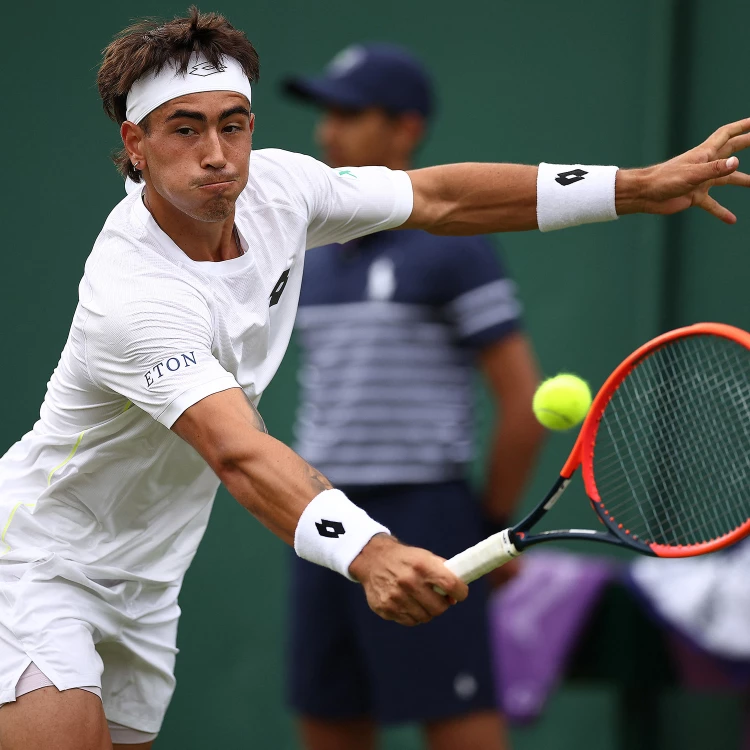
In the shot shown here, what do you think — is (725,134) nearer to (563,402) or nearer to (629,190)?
(629,190)

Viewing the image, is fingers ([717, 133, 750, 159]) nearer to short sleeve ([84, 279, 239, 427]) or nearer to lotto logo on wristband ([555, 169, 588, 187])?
lotto logo on wristband ([555, 169, 588, 187])

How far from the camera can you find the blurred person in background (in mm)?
3488

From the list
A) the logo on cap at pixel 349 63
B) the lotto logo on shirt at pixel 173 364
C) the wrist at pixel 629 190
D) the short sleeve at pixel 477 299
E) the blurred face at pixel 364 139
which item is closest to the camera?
the lotto logo on shirt at pixel 173 364

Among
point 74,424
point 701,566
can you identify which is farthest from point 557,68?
point 74,424

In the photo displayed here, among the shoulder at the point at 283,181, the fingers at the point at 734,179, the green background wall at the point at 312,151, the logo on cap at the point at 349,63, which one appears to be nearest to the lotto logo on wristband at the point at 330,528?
the shoulder at the point at 283,181

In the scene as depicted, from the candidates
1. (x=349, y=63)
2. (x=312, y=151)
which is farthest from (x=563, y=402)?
(x=312, y=151)

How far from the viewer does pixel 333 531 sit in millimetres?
2197

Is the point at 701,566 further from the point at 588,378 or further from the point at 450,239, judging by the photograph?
the point at 450,239

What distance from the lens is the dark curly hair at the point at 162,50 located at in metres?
2.49

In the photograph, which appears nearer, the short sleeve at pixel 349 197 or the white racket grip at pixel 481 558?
the white racket grip at pixel 481 558

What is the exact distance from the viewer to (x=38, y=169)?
15.2 feet

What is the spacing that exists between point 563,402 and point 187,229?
745mm

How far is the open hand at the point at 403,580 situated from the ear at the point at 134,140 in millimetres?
Answer: 833

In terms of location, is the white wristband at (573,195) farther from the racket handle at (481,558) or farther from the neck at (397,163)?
the neck at (397,163)
